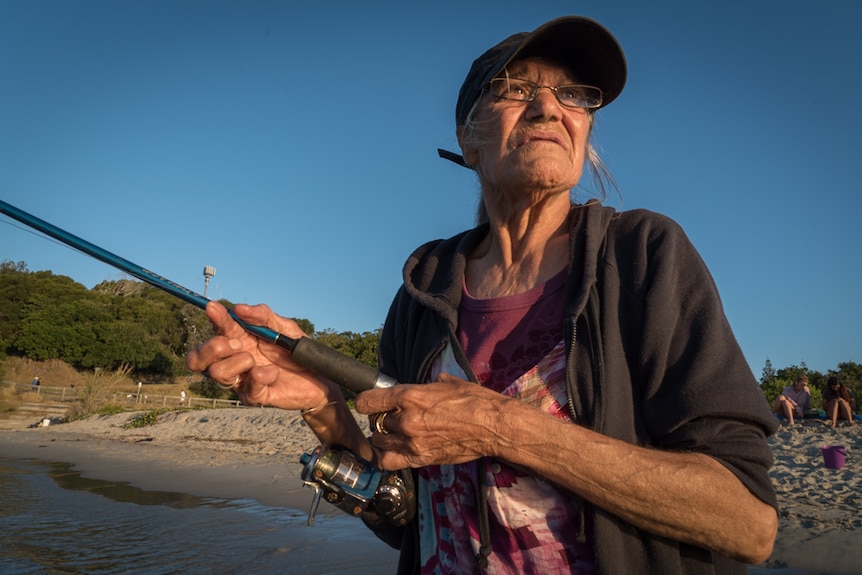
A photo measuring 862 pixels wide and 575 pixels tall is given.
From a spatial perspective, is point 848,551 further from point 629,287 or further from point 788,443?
point 788,443

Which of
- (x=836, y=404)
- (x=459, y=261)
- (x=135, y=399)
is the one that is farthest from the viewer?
(x=135, y=399)

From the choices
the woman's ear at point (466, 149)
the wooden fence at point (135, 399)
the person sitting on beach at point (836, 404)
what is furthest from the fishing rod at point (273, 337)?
the wooden fence at point (135, 399)

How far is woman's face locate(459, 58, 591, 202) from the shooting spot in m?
1.85

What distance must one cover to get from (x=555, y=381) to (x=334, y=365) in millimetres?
646

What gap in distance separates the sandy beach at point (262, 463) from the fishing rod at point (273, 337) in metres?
4.02

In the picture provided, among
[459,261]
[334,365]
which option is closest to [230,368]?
[334,365]

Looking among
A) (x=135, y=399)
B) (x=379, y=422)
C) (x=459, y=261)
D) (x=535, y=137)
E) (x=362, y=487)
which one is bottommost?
(x=135, y=399)

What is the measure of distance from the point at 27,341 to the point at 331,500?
4504 cm

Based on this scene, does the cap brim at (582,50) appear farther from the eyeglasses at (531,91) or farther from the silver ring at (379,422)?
the silver ring at (379,422)

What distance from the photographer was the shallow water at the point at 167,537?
16.5ft

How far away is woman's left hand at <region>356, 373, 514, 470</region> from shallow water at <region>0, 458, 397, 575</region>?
12.6ft

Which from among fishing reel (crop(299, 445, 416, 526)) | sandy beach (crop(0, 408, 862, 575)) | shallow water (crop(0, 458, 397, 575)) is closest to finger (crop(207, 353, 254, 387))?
fishing reel (crop(299, 445, 416, 526))

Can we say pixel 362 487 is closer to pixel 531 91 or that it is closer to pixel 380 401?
pixel 380 401

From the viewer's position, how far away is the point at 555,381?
1.53 meters
